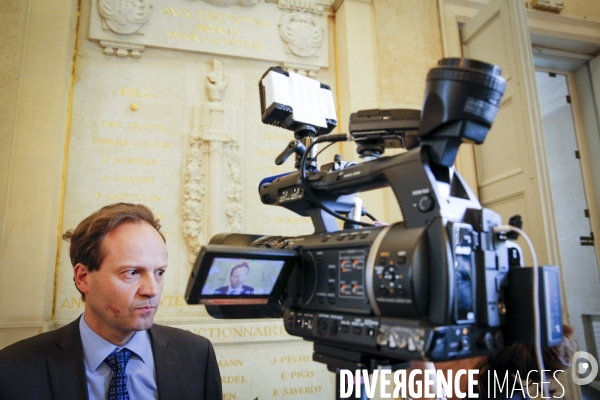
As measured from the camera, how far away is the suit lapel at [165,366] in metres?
1.48

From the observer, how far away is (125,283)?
1403 mm

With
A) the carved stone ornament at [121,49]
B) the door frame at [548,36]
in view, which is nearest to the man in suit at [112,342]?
the carved stone ornament at [121,49]

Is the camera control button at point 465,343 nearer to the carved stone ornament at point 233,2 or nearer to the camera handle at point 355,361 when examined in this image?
the camera handle at point 355,361

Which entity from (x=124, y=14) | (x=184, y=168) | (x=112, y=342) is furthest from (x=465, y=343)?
(x=124, y=14)

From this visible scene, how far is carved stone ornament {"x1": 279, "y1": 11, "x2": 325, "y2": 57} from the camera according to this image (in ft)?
13.7

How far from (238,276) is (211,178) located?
2.67 metres

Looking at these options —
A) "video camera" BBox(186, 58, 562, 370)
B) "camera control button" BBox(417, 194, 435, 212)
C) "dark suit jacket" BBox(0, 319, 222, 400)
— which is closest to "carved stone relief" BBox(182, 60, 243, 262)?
"dark suit jacket" BBox(0, 319, 222, 400)

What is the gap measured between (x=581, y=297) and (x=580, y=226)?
79 centimetres

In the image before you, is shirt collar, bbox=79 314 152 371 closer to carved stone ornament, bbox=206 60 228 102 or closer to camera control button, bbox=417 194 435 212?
camera control button, bbox=417 194 435 212

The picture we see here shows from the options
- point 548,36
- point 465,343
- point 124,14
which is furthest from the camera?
point 548,36

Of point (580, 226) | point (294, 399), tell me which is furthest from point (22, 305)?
point (580, 226)

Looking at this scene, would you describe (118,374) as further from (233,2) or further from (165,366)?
(233,2)

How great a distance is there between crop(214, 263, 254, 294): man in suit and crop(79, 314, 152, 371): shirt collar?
0.60 metres

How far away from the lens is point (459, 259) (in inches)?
35.9
